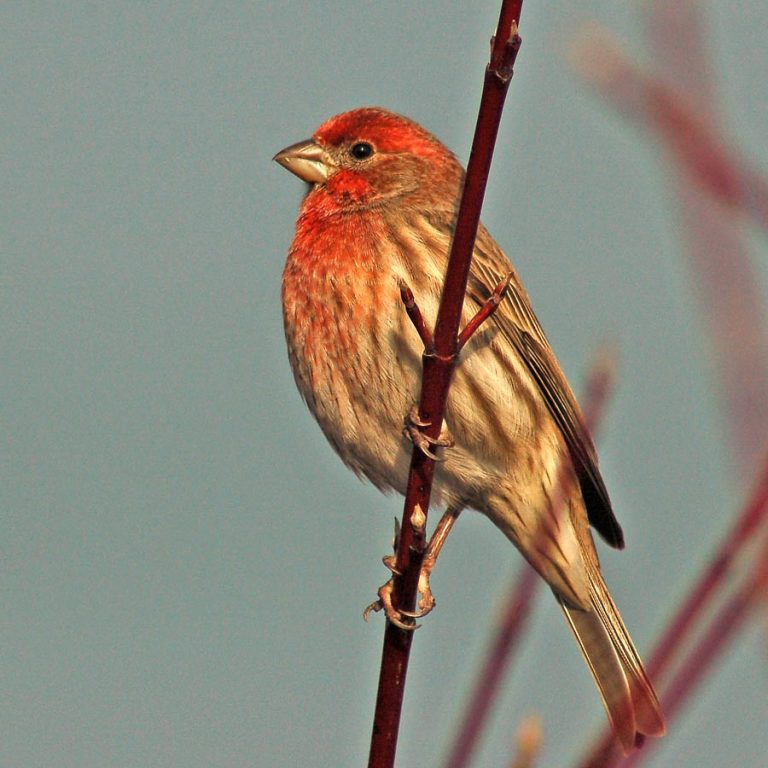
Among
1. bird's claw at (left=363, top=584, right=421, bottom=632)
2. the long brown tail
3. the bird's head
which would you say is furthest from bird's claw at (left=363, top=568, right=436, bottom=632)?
the bird's head

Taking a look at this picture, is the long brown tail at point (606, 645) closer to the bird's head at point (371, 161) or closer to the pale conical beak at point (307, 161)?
the bird's head at point (371, 161)

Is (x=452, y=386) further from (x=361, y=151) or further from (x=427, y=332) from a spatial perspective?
(x=427, y=332)

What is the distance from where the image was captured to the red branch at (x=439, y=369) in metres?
3.18

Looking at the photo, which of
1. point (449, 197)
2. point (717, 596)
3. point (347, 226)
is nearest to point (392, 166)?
point (449, 197)

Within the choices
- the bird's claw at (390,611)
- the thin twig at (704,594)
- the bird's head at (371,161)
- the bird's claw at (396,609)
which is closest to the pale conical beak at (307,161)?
the bird's head at (371,161)

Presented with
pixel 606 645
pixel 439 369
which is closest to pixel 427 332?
pixel 439 369

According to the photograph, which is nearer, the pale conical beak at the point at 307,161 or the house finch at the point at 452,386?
the house finch at the point at 452,386

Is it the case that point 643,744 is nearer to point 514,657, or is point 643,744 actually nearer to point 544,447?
point 514,657

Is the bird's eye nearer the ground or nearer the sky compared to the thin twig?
nearer the sky

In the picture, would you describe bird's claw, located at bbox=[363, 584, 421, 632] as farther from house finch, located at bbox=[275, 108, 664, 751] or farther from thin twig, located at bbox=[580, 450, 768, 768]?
thin twig, located at bbox=[580, 450, 768, 768]

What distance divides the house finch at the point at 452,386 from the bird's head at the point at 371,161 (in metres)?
0.01

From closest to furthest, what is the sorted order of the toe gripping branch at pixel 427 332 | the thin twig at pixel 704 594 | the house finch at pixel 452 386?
the thin twig at pixel 704 594 < the toe gripping branch at pixel 427 332 < the house finch at pixel 452 386

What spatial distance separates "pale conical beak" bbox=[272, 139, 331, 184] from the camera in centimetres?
707

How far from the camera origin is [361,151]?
723 cm
